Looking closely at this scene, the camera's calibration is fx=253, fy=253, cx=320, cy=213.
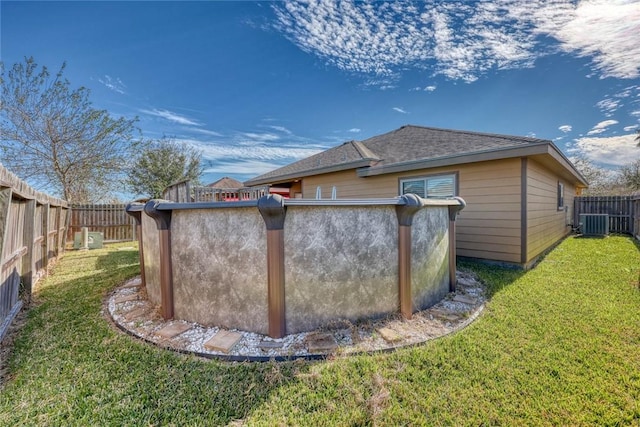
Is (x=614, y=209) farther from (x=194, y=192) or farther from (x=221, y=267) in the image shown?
(x=194, y=192)

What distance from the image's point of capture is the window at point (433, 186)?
256 inches

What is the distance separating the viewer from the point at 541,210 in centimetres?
715

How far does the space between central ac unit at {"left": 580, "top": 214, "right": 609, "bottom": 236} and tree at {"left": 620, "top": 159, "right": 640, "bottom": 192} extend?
15119mm

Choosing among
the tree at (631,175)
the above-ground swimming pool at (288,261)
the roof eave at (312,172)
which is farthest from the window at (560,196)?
the tree at (631,175)

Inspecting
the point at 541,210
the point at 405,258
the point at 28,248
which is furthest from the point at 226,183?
the point at 405,258

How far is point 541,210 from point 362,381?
25.9 feet

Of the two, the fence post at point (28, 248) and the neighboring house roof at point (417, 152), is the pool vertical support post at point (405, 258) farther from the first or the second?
the fence post at point (28, 248)

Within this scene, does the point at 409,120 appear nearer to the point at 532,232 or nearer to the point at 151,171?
the point at 532,232

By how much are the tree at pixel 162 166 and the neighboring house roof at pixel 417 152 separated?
9581mm

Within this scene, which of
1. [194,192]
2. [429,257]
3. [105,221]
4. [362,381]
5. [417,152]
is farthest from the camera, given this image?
[105,221]

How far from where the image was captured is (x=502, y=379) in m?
2.16

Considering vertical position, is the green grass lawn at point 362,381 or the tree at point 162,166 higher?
the tree at point 162,166

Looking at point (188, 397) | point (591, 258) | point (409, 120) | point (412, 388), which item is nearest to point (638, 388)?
point (412, 388)

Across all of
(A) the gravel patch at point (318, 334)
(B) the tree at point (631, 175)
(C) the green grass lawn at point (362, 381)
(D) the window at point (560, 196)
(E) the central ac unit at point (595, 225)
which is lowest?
(C) the green grass lawn at point (362, 381)
